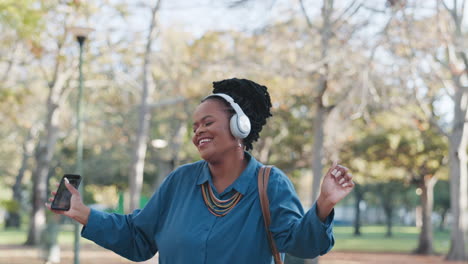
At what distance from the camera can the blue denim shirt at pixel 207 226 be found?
267 cm

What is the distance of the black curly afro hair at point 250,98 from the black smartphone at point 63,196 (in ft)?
2.54

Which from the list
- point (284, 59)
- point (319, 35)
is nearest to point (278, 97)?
point (284, 59)

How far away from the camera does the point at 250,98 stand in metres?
3.06

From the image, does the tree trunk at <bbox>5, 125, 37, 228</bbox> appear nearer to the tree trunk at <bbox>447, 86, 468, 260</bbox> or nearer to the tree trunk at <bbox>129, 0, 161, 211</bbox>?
the tree trunk at <bbox>129, 0, 161, 211</bbox>

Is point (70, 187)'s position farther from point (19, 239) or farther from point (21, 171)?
point (21, 171)

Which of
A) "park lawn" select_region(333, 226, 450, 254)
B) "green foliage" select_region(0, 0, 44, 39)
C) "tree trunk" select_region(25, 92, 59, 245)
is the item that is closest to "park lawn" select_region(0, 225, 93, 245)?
"tree trunk" select_region(25, 92, 59, 245)

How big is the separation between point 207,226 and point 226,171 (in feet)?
0.95

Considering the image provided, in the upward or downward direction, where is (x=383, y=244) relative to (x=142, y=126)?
downward

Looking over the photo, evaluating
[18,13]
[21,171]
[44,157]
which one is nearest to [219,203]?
[18,13]

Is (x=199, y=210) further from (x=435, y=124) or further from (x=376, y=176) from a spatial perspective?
(x=376, y=176)

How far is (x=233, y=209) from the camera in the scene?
2.82 meters

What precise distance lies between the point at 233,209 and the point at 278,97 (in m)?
15.2

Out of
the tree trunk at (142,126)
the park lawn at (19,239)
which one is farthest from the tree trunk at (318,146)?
the park lawn at (19,239)

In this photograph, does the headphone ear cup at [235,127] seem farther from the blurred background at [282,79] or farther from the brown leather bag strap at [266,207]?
the blurred background at [282,79]
